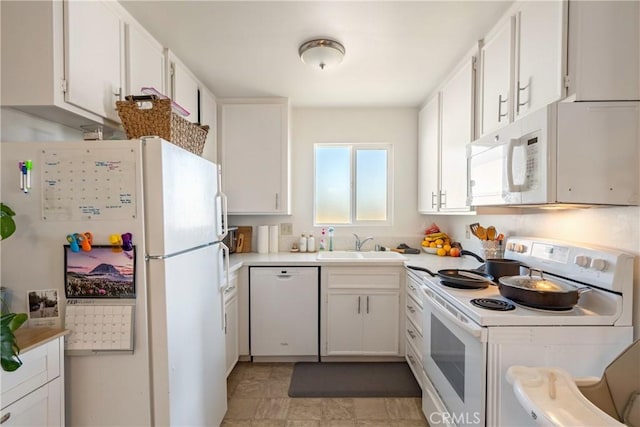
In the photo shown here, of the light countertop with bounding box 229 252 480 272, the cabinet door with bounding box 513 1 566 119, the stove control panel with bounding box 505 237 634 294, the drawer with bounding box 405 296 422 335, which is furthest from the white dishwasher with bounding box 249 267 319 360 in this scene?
the cabinet door with bounding box 513 1 566 119

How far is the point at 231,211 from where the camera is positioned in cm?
263

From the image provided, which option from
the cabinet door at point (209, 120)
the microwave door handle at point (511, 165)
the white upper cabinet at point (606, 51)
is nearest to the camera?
the white upper cabinet at point (606, 51)

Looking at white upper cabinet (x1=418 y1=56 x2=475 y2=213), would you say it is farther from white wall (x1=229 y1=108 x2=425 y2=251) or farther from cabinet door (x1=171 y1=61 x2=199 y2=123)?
cabinet door (x1=171 y1=61 x2=199 y2=123)

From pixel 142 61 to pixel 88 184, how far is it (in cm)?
93

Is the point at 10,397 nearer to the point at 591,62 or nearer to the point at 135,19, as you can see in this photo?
the point at 135,19

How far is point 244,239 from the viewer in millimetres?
2861

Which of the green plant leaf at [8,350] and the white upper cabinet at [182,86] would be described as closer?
the green plant leaf at [8,350]

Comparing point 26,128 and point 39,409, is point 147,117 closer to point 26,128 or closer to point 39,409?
point 26,128

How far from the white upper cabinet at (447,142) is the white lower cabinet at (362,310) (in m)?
0.75

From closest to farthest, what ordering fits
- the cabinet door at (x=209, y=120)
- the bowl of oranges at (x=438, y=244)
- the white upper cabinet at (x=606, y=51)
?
the white upper cabinet at (x=606, y=51) → the cabinet door at (x=209, y=120) → the bowl of oranges at (x=438, y=244)

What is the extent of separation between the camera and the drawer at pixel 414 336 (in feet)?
6.76

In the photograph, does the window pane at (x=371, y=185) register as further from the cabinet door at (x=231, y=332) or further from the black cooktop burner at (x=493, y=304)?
the black cooktop burner at (x=493, y=304)

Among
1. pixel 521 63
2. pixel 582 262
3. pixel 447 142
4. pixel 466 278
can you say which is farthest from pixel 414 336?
pixel 521 63

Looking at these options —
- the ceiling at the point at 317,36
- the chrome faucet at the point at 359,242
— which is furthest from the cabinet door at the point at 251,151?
the chrome faucet at the point at 359,242
